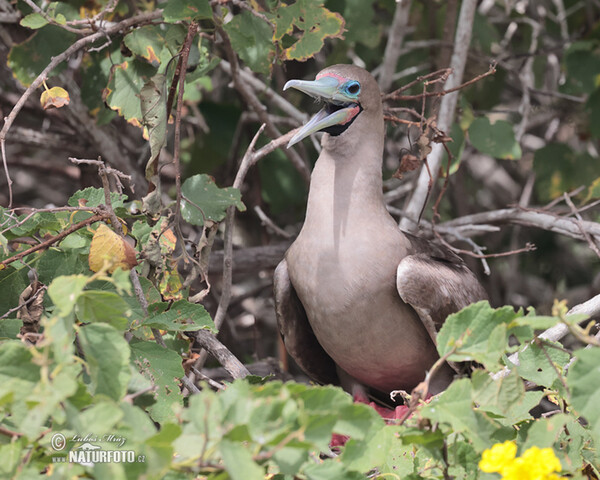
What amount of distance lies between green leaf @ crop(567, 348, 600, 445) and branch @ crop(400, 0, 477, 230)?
9.03ft

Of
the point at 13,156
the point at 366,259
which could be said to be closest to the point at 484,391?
the point at 366,259

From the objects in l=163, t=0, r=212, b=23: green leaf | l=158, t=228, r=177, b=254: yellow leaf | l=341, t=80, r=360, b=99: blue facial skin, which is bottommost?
l=158, t=228, r=177, b=254: yellow leaf

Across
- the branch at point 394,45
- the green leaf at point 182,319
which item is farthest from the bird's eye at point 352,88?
the green leaf at point 182,319

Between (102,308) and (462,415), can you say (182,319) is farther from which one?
(462,415)

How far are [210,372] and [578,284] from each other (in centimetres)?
422

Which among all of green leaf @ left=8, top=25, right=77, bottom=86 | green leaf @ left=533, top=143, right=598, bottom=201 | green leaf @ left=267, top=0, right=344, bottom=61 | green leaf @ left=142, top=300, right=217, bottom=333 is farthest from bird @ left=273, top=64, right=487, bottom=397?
green leaf @ left=533, top=143, right=598, bottom=201

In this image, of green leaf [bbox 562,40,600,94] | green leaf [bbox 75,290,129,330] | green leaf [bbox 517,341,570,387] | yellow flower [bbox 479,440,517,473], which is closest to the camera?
yellow flower [bbox 479,440,517,473]

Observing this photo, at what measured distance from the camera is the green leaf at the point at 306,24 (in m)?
3.90

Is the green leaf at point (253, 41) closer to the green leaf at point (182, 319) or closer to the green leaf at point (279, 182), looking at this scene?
the green leaf at point (182, 319)

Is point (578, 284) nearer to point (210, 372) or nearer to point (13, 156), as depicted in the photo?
point (210, 372)

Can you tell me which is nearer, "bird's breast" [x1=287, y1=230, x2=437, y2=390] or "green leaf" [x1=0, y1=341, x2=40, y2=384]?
"green leaf" [x1=0, y1=341, x2=40, y2=384]

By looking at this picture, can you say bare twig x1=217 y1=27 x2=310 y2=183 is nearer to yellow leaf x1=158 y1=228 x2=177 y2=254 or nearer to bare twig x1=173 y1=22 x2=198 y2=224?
bare twig x1=173 y1=22 x2=198 y2=224

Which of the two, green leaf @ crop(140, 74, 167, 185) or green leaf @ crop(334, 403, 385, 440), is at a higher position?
green leaf @ crop(140, 74, 167, 185)

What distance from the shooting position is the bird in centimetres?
380
